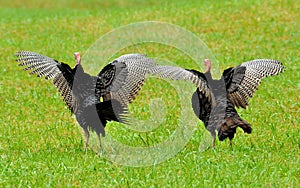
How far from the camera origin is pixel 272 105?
13477 millimetres

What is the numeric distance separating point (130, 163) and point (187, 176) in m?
0.99

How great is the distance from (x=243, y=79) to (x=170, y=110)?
12.1ft

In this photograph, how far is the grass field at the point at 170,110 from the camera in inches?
334

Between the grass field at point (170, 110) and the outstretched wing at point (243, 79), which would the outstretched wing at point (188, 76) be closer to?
the outstretched wing at point (243, 79)

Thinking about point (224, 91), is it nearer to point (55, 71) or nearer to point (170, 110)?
point (55, 71)

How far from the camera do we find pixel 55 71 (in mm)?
9672

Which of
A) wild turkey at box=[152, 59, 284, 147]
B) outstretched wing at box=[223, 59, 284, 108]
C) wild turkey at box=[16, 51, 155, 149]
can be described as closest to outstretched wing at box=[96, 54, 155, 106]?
wild turkey at box=[16, 51, 155, 149]

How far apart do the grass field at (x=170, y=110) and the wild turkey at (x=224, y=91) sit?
40cm

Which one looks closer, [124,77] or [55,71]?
[55,71]

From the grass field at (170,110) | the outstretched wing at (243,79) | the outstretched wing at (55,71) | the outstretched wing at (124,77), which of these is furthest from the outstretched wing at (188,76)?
the outstretched wing at (55,71)

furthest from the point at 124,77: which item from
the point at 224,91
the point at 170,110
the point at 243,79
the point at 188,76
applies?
the point at 170,110

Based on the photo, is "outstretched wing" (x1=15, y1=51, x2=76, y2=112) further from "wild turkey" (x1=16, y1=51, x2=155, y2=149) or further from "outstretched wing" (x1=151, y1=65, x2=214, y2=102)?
"outstretched wing" (x1=151, y1=65, x2=214, y2=102)

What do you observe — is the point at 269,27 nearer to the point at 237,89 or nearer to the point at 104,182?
the point at 237,89

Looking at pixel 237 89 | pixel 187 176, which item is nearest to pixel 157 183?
pixel 187 176
